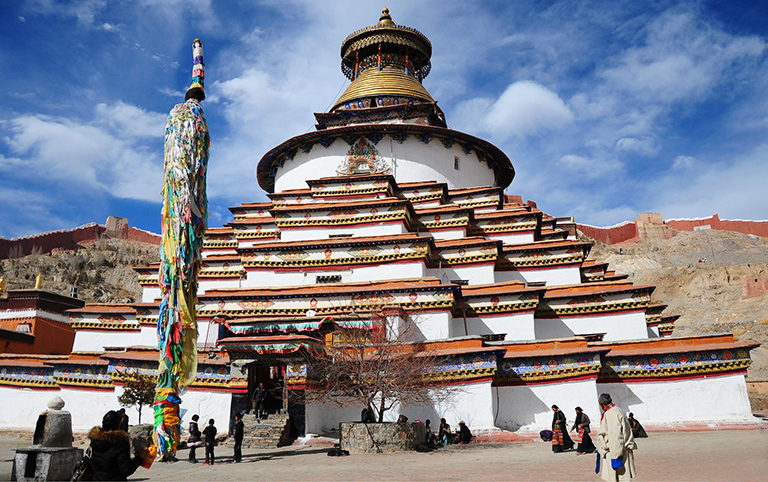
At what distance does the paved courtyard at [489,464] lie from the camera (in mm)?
8295

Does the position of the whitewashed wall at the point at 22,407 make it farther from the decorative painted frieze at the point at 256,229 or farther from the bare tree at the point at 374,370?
the bare tree at the point at 374,370

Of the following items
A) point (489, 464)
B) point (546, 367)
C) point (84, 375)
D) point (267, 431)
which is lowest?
point (489, 464)

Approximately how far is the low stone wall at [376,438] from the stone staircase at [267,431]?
1.96m

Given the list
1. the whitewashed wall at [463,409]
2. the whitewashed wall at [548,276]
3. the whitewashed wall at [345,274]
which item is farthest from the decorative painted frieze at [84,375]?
the whitewashed wall at [548,276]

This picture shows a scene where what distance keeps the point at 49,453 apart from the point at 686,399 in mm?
13795

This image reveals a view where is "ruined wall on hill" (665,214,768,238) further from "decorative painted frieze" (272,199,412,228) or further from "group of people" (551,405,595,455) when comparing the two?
"group of people" (551,405,595,455)

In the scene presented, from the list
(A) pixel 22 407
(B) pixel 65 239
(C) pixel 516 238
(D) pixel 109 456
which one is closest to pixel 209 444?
(D) pixel 109 456

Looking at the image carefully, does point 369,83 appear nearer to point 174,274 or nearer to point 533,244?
point 533,244

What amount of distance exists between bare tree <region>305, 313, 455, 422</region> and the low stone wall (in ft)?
2.17

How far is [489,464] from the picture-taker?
977cm

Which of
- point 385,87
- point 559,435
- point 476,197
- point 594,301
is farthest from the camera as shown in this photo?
point 385,87

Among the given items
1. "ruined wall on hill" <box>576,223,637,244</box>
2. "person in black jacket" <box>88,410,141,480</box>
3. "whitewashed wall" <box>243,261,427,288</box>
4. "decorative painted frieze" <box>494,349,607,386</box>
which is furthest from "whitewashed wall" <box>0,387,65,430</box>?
"ruined wall on hill" <box>576,223,637,244</box>

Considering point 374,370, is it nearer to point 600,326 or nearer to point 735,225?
point 600,326

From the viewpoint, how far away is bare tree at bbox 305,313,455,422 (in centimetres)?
1296
